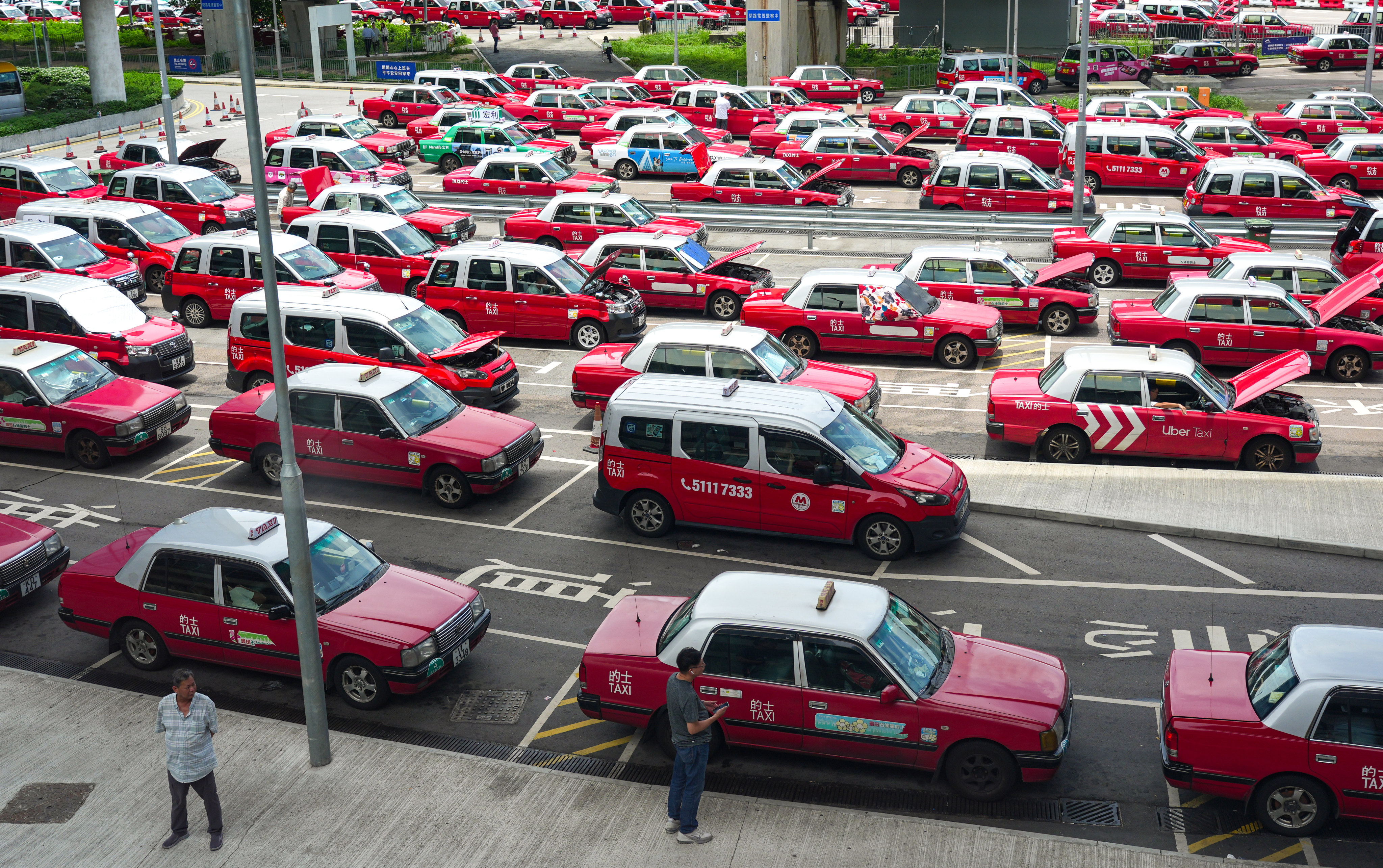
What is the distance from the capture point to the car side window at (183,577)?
464 inches

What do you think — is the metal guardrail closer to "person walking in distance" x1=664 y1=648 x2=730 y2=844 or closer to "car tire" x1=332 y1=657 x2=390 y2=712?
"car tire" x1=332 y1=657 x2=390 y2=712

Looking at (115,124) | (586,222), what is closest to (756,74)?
(115,124)

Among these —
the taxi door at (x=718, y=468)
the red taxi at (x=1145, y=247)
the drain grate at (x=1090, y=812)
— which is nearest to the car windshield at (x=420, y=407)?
the taxi door at (x=718, y=468)

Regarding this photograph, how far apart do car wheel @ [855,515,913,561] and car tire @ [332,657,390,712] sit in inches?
220

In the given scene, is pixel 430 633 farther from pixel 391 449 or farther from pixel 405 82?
pixel 405 82

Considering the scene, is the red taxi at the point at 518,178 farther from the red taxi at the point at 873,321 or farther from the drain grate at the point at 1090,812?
the drain grate at the point at 1090,812

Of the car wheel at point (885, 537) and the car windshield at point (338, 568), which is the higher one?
the car windshield at point (338, 568)

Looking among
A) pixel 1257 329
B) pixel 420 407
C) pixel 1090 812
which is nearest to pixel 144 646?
pixel 420 407

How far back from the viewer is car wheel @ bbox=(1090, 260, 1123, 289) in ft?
82.8

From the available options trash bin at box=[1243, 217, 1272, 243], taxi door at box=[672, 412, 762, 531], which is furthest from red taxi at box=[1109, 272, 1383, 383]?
taxi door at box=[672, 412, 762, 531]

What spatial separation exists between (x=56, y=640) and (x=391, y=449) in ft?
14.5

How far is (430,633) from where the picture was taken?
11.5 m

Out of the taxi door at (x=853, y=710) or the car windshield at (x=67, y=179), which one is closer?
the taxi door at (x=853, y=710)

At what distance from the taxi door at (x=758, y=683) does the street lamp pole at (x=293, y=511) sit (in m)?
3.16
